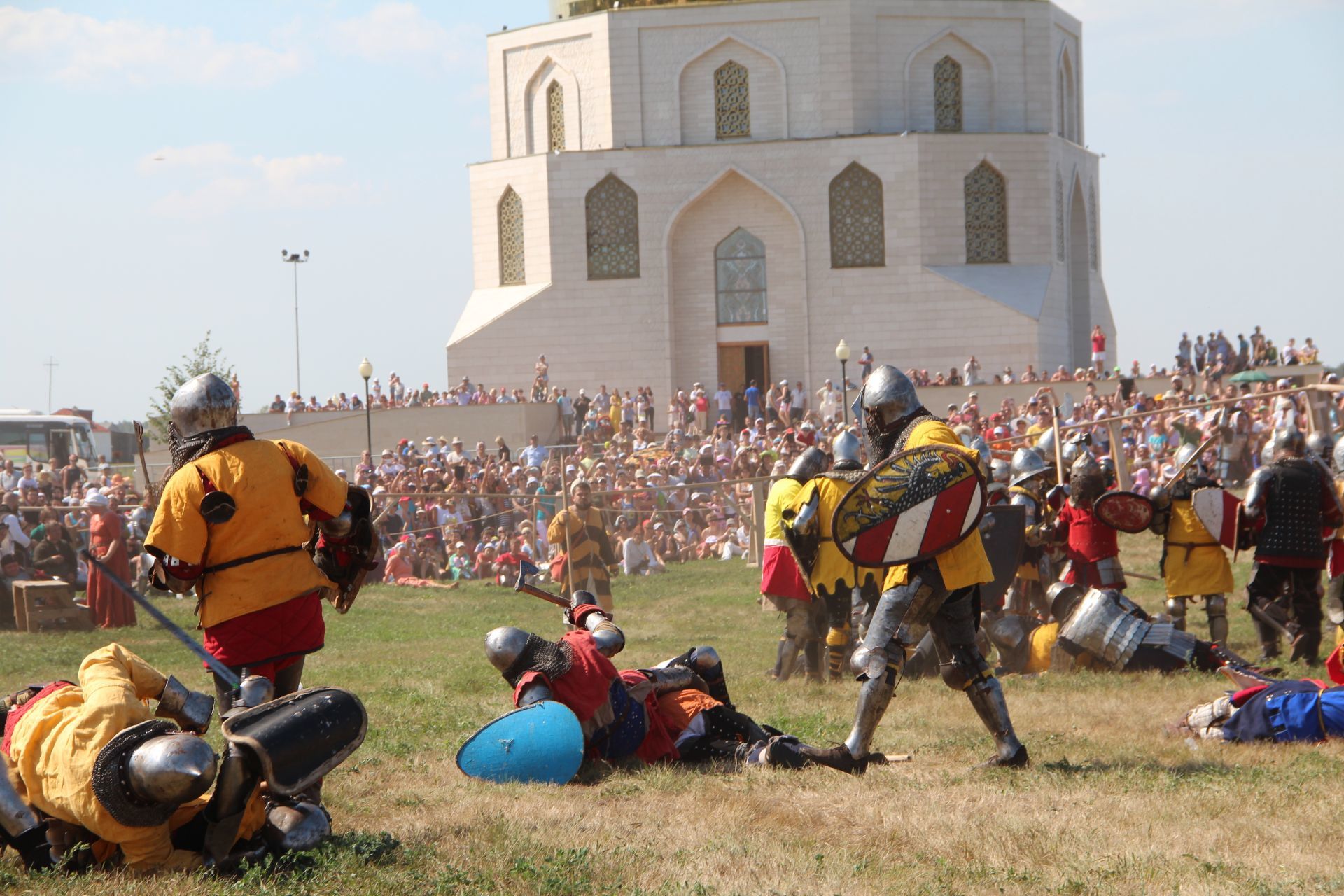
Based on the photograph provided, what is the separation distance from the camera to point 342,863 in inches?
178

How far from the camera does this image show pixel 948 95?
37875mm

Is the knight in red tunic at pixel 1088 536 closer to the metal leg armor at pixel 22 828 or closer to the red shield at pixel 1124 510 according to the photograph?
the red shield at pixel 1124 510

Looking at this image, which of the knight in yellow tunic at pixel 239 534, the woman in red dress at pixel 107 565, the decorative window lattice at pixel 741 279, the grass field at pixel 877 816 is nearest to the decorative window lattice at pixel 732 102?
the decorative window lattice at pixel 741 279

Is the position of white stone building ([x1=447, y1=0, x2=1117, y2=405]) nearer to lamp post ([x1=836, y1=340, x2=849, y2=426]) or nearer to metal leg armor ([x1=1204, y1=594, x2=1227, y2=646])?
lamp post ([x1=836, y1=340, x2=849, y2=426])

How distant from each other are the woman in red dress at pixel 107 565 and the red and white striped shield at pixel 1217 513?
10073 mm

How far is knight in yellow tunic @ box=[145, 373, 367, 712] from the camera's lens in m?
5.04

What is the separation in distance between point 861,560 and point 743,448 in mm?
16575

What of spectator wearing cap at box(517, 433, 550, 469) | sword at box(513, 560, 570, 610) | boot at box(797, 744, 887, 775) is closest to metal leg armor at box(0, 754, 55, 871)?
sword at box(513, 560, 570, 610)

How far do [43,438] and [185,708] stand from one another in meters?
29.3

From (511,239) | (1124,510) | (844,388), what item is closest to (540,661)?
(1124,510)

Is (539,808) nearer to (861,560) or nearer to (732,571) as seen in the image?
(861,560)

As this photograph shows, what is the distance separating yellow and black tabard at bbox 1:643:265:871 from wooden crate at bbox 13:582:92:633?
10.6 m

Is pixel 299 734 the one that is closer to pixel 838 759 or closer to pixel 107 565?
pixel 838 759

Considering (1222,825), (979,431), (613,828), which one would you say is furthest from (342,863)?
(979,431)
